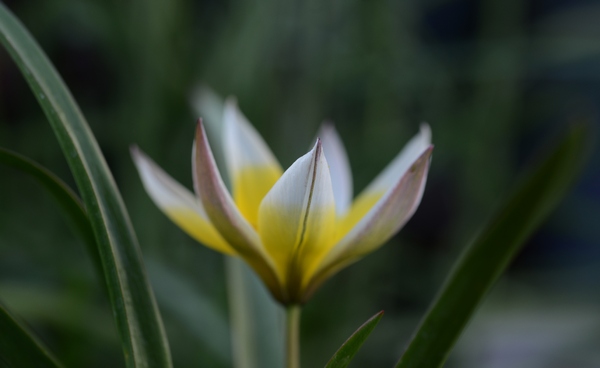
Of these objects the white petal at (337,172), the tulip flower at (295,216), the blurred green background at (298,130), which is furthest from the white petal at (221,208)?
the blurred green background at (298,130)

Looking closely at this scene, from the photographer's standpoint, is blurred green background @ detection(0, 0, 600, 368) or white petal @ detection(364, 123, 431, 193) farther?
blurred green background @ detection(0, 0, 600, 368)

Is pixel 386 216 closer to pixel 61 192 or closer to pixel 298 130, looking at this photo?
pixel 61 192

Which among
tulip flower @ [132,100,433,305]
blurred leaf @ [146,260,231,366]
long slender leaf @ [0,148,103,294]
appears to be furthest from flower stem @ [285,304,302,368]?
blurred leaf @ [146,260,231,366]

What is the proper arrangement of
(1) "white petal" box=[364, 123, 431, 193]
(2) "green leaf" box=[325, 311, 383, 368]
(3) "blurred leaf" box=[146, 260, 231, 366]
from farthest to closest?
1. (3) "blurred leaf" box=[146, 260, 231, 366]
2. (1) "white petal" box=[364, 123, 431, 193]
3. (2) "green leaf" box=[325, 311, 383, 368]

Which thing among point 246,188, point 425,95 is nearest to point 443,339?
point 246,188

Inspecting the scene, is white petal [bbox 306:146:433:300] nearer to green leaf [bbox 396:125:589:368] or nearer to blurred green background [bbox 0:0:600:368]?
green leaf [bbox 396:125:589:368]

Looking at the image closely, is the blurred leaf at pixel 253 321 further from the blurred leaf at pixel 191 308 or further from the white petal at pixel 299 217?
the blurred leaf at pixel 191 308
